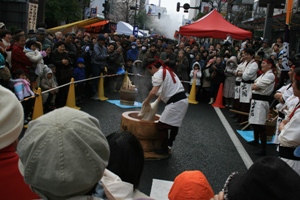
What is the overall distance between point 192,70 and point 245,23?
75.7ft

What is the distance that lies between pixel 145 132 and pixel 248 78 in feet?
12.2

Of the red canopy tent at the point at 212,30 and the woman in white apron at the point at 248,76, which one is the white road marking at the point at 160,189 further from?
the red canopy tent at the point at 212,30

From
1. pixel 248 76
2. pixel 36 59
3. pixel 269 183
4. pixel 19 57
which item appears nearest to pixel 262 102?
pixel 248 76

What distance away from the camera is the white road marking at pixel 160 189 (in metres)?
4.62

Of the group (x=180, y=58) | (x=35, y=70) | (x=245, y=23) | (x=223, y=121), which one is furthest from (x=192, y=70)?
(x=245, y=23)

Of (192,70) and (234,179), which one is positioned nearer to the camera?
(234,179)

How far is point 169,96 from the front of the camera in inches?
241

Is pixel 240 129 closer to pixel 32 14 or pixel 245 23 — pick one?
pixel 32 14

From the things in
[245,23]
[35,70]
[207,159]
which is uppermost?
[245,23]

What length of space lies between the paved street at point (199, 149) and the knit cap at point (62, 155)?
3.49 meters

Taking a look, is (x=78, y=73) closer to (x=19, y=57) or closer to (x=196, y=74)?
(x=19, y=57)

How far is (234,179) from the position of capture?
163 centimetres

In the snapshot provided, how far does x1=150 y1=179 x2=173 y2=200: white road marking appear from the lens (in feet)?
15.1

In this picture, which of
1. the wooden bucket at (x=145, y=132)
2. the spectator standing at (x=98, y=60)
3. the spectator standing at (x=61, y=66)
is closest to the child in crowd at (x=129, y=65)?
the spectator standing at (x=98, y=60)
